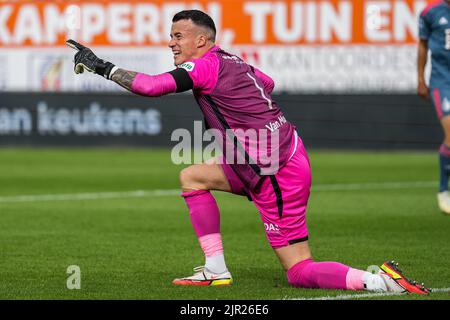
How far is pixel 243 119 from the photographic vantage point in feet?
25.7

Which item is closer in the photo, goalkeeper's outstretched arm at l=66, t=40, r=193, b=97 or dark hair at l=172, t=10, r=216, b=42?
goalkeeper's outstretched arm at l=66, t=40, r=193, b=97

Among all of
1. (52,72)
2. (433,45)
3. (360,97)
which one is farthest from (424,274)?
(52,72)

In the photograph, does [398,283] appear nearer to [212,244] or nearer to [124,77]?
[212,244]

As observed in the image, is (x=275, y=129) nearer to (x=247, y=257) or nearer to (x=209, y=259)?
(x=209, y=259)

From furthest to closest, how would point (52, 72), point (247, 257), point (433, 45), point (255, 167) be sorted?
point (52, 72) → point (433, 45) → point (247, 257) → point (255, 167)

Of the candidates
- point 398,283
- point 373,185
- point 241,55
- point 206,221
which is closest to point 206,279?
point 206,221

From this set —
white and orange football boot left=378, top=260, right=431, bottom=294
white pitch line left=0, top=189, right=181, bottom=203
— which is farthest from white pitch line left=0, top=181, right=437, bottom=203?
white and orange football boot left=378, top=260, right=431, bottom=294

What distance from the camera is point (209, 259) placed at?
799cm

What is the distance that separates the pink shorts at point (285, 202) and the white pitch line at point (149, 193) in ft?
23.1

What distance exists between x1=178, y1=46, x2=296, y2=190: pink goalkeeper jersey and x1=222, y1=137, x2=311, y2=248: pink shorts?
67mm

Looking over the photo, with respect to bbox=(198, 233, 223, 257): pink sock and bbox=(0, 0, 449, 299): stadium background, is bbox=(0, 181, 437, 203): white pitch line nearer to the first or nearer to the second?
bbox=(0, 0, 449, 299): stadium background

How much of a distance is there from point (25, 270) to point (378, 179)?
10.0 m

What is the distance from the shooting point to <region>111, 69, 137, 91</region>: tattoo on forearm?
7270 mm

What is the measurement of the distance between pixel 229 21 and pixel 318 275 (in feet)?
58.1
